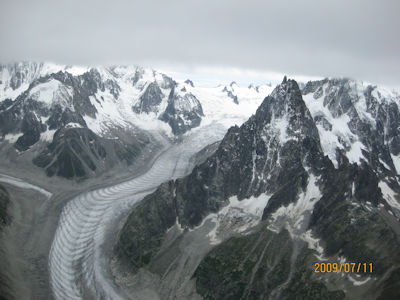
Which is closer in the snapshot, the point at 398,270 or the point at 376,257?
the point at 398,270

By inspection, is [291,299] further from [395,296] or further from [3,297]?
[3,297]

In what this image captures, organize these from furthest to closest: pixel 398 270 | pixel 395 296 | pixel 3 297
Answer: pixel 3 297, pixel 398 270, pixel 395 296

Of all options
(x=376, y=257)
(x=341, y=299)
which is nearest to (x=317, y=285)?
(x=341, y=299)

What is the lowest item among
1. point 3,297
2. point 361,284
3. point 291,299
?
point 3,297

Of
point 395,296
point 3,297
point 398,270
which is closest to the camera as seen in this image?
point 395,296

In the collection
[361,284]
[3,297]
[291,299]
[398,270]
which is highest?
[398,270]

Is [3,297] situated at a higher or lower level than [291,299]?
lower

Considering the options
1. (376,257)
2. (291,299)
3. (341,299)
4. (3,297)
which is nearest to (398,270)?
(376,257)

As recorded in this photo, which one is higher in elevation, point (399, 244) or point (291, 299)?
point (399, 244)

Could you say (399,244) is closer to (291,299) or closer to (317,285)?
(317,285)

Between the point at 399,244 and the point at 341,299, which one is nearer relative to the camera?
the point at 341,299
